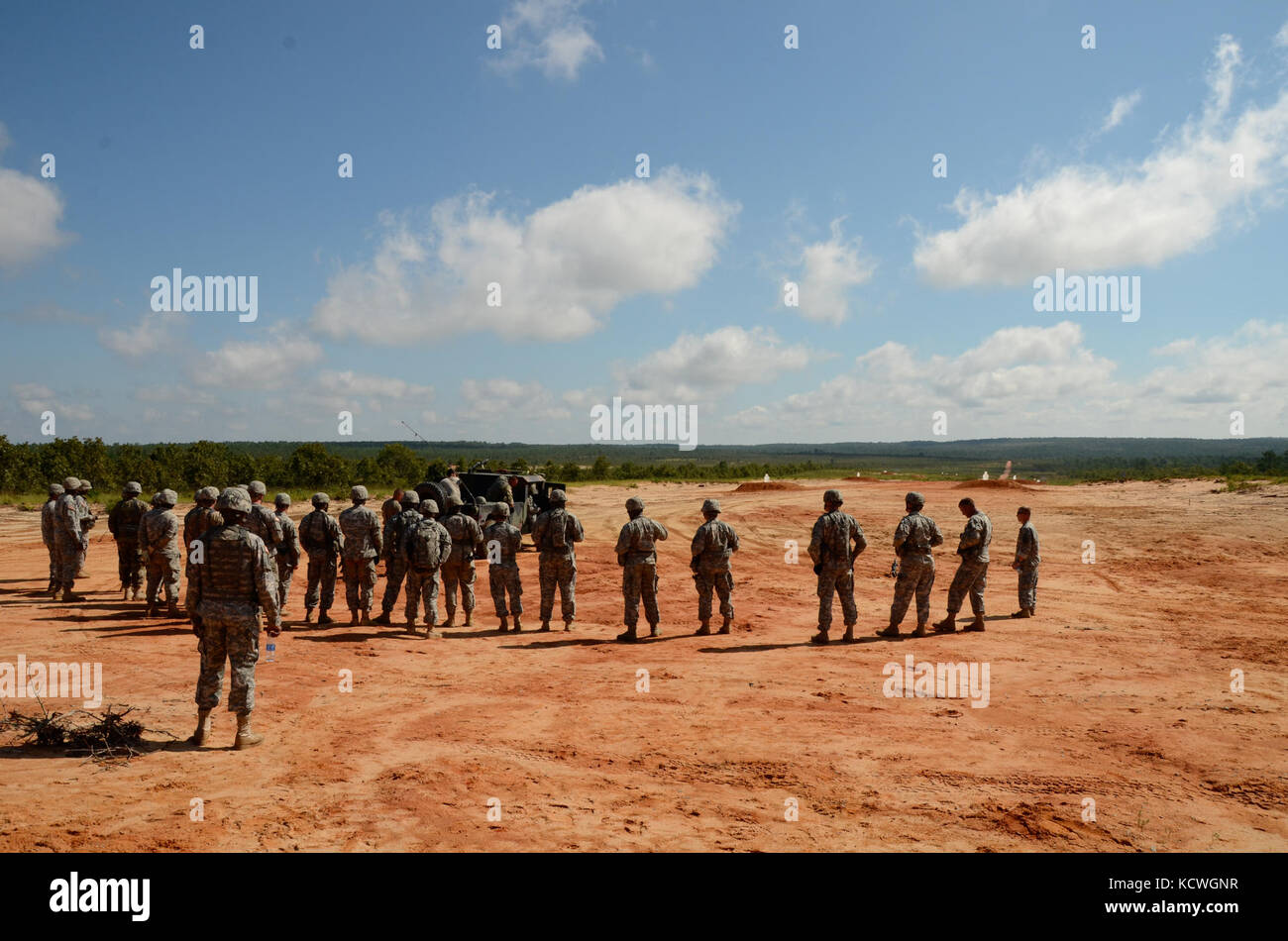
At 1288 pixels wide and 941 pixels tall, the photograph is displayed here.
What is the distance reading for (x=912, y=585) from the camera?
473 inches

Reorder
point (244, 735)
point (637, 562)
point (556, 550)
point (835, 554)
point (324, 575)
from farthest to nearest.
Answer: point (324, 575) → point (556, 550) → point (637, 562) → point (835, 554) → point (244, 735)

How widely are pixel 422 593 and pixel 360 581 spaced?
150 centimetres

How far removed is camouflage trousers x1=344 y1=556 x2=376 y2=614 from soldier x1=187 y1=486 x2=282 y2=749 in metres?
5.73

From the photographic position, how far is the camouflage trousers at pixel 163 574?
1280 centimetres

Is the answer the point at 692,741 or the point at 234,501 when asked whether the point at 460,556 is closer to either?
the point at 234,501

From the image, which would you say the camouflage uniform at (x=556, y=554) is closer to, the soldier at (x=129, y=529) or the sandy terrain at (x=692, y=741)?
the sandy terrain at (x=692, y=741)

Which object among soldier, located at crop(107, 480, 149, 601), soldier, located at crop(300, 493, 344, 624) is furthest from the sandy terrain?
soldier, located at crop(300, 493, 344, 624)

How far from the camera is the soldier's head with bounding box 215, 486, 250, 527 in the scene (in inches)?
282

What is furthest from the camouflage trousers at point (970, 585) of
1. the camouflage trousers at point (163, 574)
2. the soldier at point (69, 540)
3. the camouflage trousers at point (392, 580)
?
the soldier at point (69, 540)

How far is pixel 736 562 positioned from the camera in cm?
2145

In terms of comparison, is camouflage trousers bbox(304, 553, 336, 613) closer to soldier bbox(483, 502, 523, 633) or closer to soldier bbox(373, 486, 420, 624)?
soldier bbox(373, 486, 420, 624)

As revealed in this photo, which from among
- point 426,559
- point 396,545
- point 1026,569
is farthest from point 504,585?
point 1026,569

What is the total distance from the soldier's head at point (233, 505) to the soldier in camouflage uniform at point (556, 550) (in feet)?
17.0
